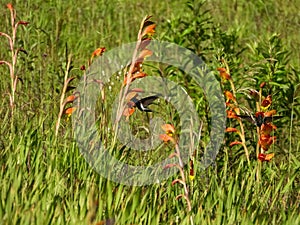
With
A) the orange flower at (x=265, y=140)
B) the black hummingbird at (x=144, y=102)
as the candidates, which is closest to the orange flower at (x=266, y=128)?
the orange flower at (x=265, y=140)

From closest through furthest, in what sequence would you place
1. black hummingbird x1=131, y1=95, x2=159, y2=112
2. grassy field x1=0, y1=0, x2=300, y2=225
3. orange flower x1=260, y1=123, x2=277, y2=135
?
grassy field x1=0, y1=0, x2=300, y2=225
black hummingbird x1=131, y1=95, x2=159, y2=112
orange flower x1=260, y1=123, x2=277, y2=135

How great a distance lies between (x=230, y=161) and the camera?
3.48 metres

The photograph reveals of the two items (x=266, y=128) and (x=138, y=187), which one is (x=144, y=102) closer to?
(x=138, y=187)

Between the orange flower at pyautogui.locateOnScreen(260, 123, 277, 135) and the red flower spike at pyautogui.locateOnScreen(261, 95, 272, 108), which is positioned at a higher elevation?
the red flower spike at pyautogui.locateOnScreen(261, 95, 272, 108)

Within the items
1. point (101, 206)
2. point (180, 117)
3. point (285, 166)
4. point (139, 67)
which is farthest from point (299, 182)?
point (101, 206)

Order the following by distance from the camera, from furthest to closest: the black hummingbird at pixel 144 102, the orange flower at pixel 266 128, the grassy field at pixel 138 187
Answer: the orange flower at pixel 266 128 → the black hummingbird at pixel 144 102 → the grassy field at pixel 138 187

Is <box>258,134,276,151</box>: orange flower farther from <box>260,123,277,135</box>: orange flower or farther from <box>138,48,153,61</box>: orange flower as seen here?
<box>138,48,153,61</box>: orange flower

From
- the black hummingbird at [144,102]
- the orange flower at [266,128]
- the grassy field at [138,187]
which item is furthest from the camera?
the orange flower at [266,128]

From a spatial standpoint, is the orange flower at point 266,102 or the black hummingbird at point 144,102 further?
the orange flower at point 266,102

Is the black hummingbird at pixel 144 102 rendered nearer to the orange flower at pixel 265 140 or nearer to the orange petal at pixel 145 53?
the orange petal at pixel 145 53

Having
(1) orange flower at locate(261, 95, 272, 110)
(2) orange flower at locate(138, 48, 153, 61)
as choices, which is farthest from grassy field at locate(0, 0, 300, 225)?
(2) orange flower at locate(138, 48, 153, 61)

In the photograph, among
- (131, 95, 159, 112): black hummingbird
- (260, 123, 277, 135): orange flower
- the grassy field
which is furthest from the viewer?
(260, 123, 277, 135): orange flower

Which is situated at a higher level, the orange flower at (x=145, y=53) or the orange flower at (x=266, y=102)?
the orange flower at (x=145, y=53)

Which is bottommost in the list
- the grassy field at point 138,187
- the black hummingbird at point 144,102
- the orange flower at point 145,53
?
the grassy field at point 138,187
